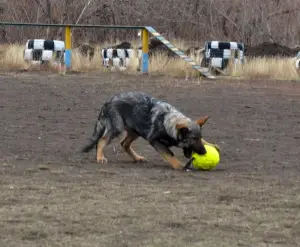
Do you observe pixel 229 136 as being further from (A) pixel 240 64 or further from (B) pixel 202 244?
(A) pixel 240 64

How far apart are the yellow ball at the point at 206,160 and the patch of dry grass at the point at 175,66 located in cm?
1374

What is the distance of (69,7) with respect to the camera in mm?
36062

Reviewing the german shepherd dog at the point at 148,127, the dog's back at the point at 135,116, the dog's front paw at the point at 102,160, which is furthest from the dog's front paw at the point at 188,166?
the dog's front paw at the point at 102,160

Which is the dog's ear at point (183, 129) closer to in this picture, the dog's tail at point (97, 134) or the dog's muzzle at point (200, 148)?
the dog's muzzle at point (200, 148)

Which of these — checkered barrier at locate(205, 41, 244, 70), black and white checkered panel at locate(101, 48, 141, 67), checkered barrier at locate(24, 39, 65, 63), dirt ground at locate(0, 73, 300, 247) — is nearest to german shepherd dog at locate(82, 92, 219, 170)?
dirt ground at locate(0, 73, 300, 247)

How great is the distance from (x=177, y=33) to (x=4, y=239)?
31.6m

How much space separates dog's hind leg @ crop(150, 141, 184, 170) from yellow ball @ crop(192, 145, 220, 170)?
187 millimetres

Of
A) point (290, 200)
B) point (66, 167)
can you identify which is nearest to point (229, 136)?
point (66, 167)

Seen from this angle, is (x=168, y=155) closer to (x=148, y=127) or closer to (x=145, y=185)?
(x=148, y=127)

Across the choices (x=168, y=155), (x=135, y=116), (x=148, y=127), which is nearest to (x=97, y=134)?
(x=135, y=116)

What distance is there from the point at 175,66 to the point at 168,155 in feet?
50.1

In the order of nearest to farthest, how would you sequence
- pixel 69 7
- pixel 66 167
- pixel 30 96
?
pixel 66 167
pixel 30 96
pixel 69 7

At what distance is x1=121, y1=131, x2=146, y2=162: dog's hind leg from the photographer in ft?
34.1

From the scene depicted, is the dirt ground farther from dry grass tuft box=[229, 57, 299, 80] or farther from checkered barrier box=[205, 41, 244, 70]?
checkered barrier box=[205, 41, 244, 70]
